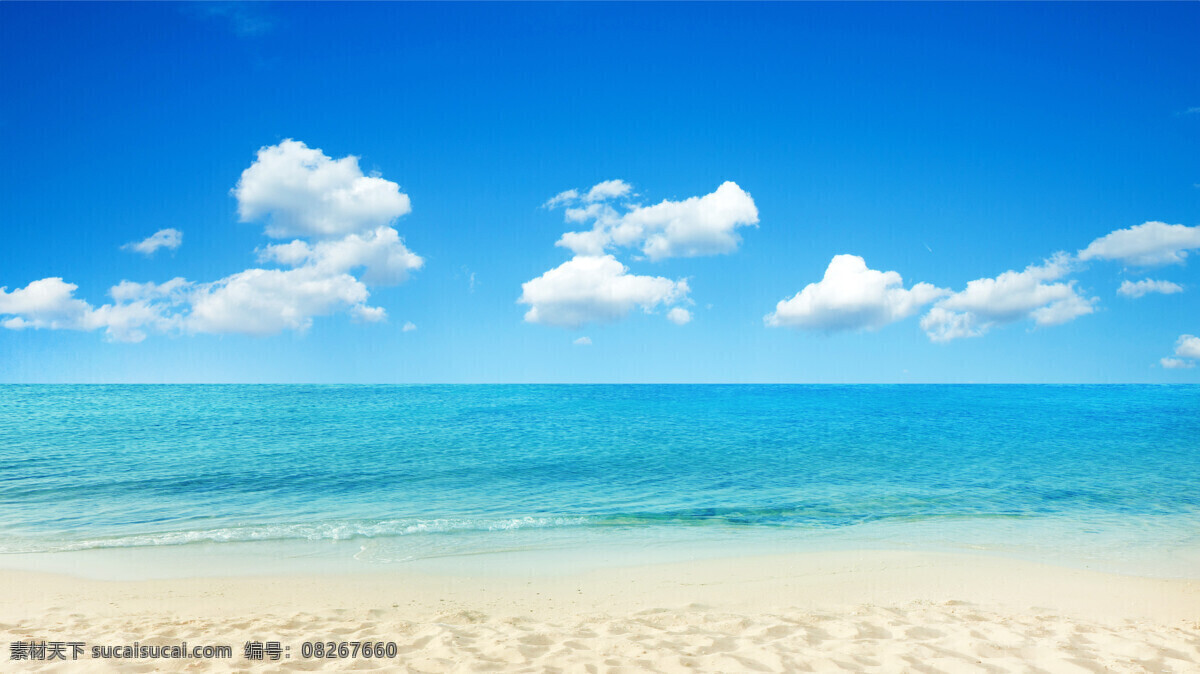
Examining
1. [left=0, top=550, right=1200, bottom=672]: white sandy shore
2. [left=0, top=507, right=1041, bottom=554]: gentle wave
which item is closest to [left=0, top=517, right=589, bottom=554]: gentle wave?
[left=0, top=507, right=1041, bottom=554]: gentle wave

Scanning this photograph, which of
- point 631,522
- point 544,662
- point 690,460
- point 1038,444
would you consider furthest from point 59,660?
point 1038,444

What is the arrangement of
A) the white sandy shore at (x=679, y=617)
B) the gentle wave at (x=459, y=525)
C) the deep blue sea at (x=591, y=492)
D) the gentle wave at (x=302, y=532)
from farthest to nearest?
the deep blue sea at (x=591, y=492) → the gentle wave at (x=459, y=525) → the gentle wave at (x=302, y=532) → the white sandy shore at (x=679, y=617)

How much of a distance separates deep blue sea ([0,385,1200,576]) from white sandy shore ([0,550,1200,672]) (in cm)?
182

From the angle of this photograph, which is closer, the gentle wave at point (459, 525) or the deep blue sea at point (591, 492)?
the gentle wave at point (459, 525)

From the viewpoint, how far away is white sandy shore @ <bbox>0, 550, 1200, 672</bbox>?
6.79m

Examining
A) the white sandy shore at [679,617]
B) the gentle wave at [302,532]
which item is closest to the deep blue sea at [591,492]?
the gentle wave at [302,532]

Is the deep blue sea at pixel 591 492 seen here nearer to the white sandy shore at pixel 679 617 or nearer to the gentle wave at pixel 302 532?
the gentle wave at pixel 302 532

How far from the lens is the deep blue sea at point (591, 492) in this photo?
1320 centimetres

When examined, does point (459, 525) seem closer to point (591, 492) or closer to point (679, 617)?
point (591, 492)

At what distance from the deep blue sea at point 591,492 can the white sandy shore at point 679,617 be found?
1.82 meters

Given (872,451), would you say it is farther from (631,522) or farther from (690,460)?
(631,522)

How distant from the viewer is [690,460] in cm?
2622

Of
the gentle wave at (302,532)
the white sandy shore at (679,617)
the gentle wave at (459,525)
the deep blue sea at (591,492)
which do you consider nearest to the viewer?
the white sandy shore at (679,617)

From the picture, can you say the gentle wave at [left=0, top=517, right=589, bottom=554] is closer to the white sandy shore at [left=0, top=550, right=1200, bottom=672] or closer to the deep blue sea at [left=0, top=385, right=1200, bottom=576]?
the deep blue sea at [left=0, top=385, right=1200, bottom=576]
